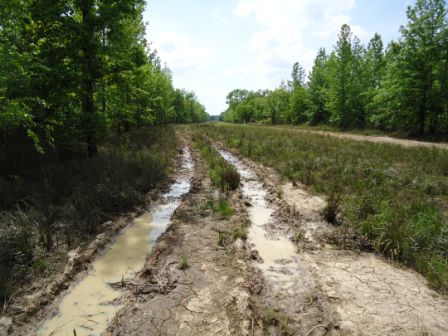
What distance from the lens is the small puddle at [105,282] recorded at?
3.62m

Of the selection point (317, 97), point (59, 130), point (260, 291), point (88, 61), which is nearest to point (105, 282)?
point (260, 291)

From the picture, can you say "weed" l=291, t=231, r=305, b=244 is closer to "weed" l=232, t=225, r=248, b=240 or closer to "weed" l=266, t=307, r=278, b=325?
"weed" l=232, t=225, r=248, b=240

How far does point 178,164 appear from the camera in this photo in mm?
14648

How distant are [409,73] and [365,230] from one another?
23.1 meters

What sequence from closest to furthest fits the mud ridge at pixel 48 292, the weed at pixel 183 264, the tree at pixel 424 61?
the mud ridge at pixel 48 292, the weed at pixel 183 264, the tree at pixel 424 61

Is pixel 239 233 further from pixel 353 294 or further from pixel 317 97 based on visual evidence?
pixel 317 97

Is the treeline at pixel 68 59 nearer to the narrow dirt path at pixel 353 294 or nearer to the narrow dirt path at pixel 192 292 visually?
the narrow dirt path at pixel 192 292

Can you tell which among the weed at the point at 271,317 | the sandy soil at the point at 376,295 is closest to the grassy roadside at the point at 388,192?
the sandy soil at the point at 376,295

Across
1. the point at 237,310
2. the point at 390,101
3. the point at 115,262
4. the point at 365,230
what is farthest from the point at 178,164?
the point at 390,101

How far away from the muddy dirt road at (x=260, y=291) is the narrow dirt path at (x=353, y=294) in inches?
0.6

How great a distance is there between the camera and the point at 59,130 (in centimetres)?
1022

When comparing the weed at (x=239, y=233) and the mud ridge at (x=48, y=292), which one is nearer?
the mud ridge at (x=48, y=292)

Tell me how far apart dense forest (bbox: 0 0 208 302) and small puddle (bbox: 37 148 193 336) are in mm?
756

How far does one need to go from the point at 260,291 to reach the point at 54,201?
6251 millimetres
